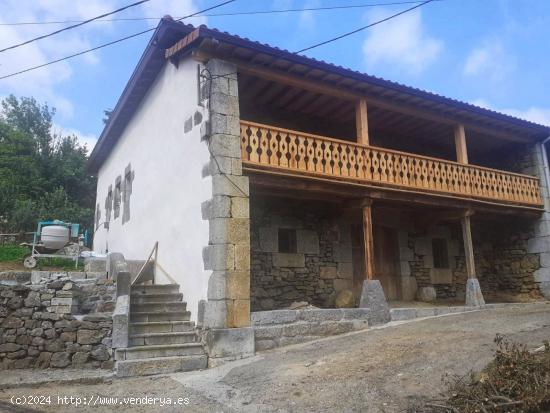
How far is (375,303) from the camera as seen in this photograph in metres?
8.06

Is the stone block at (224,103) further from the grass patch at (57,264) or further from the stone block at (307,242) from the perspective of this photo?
the grass patch at (57,264)

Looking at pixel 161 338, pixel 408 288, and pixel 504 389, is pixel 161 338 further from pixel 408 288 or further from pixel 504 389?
pixel 408 288

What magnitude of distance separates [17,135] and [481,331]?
22.9m

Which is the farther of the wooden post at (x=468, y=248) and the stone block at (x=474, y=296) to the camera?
the wooden post at (x=468, y=248)

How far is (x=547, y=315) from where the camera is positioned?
7547 millimetres

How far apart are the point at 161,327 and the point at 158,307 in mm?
555

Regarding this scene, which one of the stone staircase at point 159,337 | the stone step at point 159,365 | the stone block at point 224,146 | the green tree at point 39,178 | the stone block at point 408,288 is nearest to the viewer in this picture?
the stone step at point 159,365

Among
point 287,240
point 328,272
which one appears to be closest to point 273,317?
point 287,240

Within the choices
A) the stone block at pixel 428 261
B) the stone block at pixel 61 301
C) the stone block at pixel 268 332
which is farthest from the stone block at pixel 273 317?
the stone block at pixel 428 261

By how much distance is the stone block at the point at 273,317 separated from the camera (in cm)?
688

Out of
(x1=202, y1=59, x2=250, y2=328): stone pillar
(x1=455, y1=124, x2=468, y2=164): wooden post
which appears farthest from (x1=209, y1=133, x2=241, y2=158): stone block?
(x1=455, y1=124, x2=468, y2=164): wooden post

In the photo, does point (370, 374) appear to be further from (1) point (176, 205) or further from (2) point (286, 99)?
(2) point (286, 99)

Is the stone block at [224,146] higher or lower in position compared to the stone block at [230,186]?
higher

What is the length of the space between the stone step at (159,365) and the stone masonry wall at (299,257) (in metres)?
2.51
